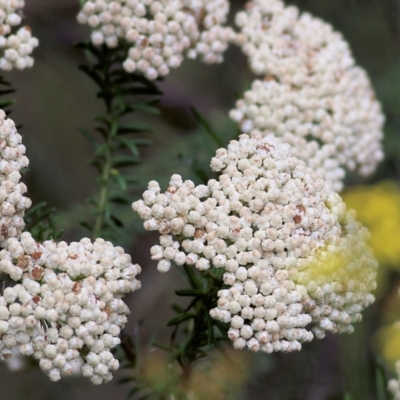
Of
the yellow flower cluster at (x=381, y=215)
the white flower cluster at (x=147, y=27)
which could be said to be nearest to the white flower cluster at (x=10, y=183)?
the white flower cluster at (x=147, y=27)

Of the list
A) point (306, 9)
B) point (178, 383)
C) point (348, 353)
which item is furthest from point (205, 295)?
point (306, 9)

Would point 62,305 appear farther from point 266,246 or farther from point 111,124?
point 111,124

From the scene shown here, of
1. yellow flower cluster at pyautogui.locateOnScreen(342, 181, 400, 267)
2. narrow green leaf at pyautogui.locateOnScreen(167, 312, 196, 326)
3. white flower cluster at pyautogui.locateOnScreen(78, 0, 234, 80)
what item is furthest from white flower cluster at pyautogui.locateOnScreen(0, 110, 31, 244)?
yellow flower cluster at pyautogui.locateOnScreen(342, 181, 400, 267)

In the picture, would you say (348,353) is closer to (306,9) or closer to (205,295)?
(205,295)

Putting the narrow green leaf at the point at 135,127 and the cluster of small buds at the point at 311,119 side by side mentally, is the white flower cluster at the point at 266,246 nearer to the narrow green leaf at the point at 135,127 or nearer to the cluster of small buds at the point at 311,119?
the cluster of small buds at the point at 311,119

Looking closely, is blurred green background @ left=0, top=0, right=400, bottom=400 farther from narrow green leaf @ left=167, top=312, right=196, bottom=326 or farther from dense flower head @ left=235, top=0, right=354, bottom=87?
narrow green leaf @ left=167, top=312, right=196, bottom=326

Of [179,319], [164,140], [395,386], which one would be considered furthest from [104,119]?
[164,140]
